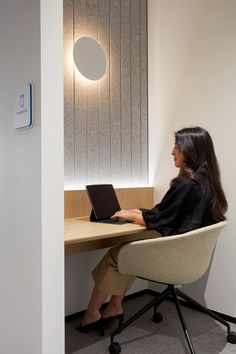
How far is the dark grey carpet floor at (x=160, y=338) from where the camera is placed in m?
1.84

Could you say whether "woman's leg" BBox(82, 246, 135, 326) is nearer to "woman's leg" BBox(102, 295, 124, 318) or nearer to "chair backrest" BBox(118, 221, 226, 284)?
"woman's leg" BBox(102, 295, 124, 318)

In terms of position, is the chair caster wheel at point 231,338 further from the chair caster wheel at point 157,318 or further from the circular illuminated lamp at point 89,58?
the circular illuminated lamp at point 89,58

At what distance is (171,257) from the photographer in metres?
1.69

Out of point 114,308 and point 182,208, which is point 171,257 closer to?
point 182,208

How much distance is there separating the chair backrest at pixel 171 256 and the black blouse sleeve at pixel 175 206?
12 cm

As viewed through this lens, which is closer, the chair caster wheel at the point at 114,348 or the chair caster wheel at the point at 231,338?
the chair caster wheel at the point at 114,348

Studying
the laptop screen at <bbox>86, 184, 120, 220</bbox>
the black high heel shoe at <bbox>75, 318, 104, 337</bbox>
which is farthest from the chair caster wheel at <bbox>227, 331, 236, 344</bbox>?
the laptop screen at <bbox>86, 184, 120, 220</bbox>

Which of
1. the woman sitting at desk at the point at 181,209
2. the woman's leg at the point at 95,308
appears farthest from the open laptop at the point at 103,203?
the woman's leg at the point at 95,308

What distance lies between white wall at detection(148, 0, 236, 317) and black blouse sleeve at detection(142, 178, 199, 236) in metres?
0.55

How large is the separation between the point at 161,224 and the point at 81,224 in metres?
0.47

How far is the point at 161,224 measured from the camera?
1783 mm

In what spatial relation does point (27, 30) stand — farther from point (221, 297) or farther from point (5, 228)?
point (221, 297)

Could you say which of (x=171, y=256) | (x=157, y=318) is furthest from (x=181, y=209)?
(x=157, y=318)

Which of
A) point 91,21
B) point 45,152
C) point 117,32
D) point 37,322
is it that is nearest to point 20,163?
point 45,152
